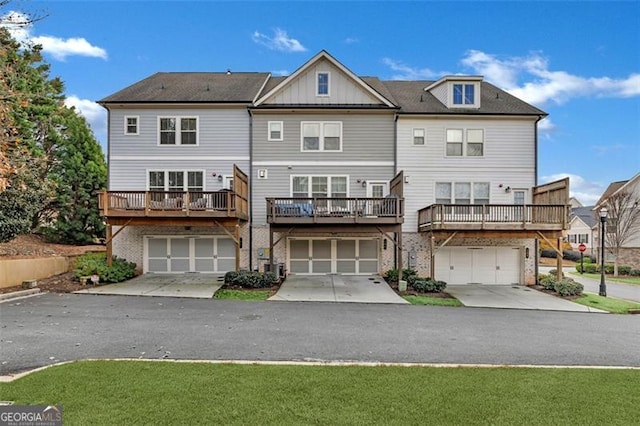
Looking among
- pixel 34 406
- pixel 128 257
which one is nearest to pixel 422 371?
pixel 34 406

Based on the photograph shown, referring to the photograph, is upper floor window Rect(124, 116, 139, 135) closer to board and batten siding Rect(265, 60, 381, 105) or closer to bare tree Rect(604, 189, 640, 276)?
board and batten siding Rect(265, 60, 381, 105)

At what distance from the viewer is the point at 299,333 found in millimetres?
8250

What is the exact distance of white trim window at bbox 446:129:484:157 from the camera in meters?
17.4

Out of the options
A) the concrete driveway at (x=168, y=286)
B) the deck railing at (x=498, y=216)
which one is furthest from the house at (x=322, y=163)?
the deck railing at (x=498, y=216)

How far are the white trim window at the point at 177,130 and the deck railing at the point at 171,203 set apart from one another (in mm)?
3333

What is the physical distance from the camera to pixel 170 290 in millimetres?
13523

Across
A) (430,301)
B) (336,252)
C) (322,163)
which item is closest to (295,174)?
(322,163)

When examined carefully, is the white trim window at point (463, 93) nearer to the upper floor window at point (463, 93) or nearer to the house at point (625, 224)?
the upper floor window at point (463, 93)

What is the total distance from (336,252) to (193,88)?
35.7 feet

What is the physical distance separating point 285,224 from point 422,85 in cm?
1175

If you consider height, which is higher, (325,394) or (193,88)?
(193,88)

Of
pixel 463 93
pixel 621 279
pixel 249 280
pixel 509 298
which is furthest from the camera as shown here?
pixel 621 279

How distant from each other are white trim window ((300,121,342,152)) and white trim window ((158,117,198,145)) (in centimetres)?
511

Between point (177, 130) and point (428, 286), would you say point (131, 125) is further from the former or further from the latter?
point (428, 286)
